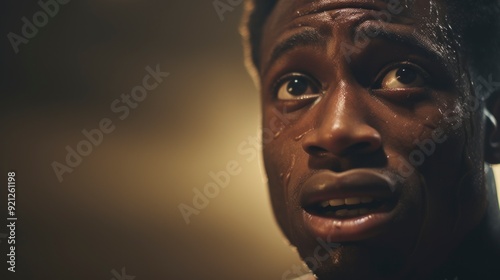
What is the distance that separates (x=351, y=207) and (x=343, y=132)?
126mm

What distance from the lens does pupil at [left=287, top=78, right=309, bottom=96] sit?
99 centimetres

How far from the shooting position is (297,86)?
3.29ft

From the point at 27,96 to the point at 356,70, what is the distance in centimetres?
97

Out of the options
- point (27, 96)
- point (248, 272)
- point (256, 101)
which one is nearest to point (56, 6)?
point (27, 96)

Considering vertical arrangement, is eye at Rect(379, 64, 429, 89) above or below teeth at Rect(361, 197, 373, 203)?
above

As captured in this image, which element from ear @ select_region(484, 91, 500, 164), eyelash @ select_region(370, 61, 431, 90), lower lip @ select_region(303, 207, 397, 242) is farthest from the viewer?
ear @ select_region(484, 91, 500, 164)

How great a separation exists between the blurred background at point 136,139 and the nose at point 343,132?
639 mm

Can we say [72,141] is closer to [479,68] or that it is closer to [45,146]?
[45,146]

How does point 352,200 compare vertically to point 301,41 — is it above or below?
below
